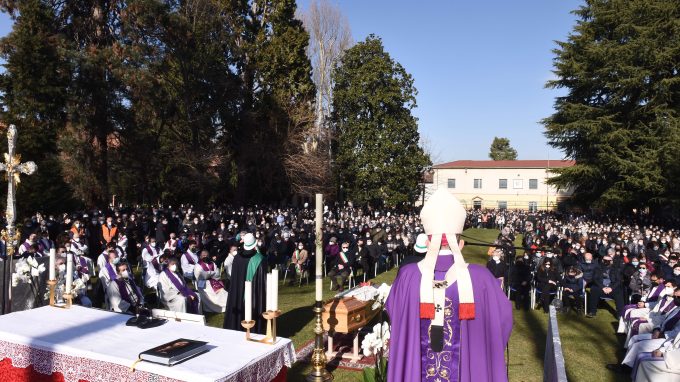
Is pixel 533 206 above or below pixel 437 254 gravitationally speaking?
Answer: above

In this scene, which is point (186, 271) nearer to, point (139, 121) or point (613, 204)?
point (139, 121)

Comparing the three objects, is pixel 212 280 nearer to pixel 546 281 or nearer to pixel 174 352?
pixel 174 352

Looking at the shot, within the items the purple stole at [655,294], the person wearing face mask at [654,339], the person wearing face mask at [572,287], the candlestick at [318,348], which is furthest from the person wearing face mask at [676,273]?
the candlestick at [318,348]

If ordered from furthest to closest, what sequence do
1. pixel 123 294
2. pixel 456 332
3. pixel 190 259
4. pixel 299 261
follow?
pixel 299 261, pixel 190 259, pixel 123 294, pixel 456 332

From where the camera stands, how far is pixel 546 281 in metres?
11.9

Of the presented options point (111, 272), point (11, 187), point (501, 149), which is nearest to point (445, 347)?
point (11, 187)

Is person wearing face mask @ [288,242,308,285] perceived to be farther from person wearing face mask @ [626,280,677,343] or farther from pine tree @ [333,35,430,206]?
pine tree @ [333,35,430,206]

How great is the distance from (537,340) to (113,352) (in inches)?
319

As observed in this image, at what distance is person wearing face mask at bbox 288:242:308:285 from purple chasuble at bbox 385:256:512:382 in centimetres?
1158

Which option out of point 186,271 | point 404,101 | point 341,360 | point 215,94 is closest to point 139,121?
point 215,94

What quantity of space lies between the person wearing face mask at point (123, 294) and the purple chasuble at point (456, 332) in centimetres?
715

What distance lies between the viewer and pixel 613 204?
3581 centimetres

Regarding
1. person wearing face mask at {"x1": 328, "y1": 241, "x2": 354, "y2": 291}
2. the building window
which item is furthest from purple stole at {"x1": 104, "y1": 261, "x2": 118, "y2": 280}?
the building window

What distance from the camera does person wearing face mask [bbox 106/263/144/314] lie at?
9.32 m
